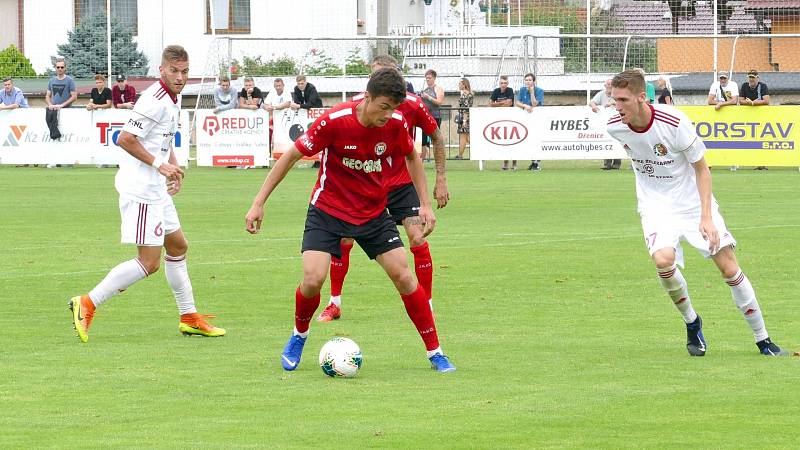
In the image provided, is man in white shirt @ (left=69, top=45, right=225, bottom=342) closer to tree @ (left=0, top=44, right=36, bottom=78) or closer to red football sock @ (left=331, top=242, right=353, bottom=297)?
red football sock @ (left=331, top=242, right=353, bottom=297)

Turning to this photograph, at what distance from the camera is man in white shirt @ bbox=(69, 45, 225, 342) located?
9.69m

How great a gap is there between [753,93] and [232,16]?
1028 inches

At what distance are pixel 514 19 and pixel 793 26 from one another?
337 inches

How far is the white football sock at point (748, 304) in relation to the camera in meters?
8.79

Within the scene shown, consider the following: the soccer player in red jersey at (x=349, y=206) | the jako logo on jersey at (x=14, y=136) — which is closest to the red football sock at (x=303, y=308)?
the soccer player in red jersey at (x=349, y=206)

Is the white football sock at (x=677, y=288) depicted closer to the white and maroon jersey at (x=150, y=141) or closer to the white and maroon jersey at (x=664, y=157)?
the white and maroon jersey at (x=664, y=157)

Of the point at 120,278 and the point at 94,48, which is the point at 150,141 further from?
the point at 94,48

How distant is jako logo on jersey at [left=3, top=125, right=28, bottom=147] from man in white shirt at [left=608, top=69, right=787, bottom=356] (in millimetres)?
23981

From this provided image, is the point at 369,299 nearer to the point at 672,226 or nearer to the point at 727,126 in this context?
the point at 672,226

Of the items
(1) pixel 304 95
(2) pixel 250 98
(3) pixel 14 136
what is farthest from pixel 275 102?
(3) pixel 14 136

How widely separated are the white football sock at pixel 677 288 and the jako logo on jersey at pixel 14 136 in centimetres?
2419

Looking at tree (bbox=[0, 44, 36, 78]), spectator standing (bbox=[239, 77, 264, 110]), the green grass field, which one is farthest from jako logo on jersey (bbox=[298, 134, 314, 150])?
tree (bbox=[0, 44, 36, 78])

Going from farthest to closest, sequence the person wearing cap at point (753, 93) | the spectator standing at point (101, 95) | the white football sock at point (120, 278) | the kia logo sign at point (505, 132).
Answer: the spectator standing at point (101, 95)
the kia logo sign at point (505, 132)
the person wearing cap at point (753, 93)
the white football sock at point (120, 278)

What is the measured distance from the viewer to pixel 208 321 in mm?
10484
